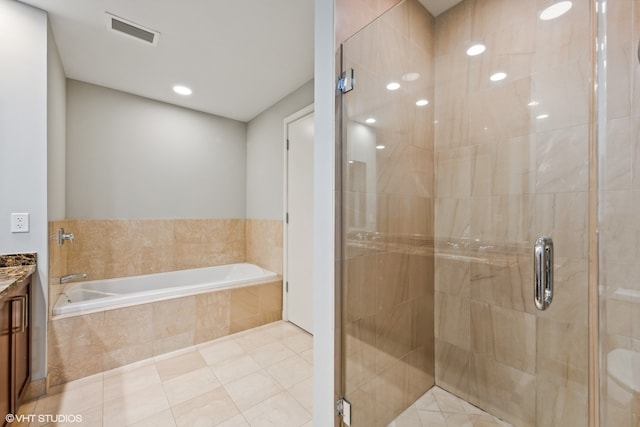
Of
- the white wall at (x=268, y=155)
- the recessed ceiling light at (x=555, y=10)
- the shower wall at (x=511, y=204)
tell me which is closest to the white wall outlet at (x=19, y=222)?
the white wall at (x=268, y=155)

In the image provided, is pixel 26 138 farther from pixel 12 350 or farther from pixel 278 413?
pixel 278 413

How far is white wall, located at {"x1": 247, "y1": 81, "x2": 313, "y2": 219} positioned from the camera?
278 centimetres

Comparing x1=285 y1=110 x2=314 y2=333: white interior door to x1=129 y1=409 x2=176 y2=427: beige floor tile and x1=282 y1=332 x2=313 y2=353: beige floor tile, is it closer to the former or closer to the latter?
x1=282 y1=332 x2=313 y2=353: beige floor tile

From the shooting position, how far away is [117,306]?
6.43 feet

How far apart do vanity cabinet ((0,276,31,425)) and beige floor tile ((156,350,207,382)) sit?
2.32 feet

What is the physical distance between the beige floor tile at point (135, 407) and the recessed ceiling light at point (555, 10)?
2938 mm

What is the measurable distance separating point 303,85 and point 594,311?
8.61 feet

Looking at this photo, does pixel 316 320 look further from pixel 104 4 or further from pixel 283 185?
pixel 104 4

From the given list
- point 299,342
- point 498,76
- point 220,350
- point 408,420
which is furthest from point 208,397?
point 498,76

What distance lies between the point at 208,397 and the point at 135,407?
404 mm

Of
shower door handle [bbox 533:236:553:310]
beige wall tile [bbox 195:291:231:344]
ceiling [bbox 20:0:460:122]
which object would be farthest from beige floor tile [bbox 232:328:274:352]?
ceiling [bbox 20:0:460:122]

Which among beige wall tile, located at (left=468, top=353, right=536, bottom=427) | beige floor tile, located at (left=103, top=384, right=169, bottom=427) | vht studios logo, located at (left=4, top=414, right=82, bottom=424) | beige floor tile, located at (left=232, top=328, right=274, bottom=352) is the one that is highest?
beige wall tile, located at (left=468, top=353, right=536, bottom=427)

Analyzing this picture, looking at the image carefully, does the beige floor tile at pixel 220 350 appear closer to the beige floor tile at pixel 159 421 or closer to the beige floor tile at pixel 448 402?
the beige floor tile at pixel 159 421

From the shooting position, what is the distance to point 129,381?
179 centimetres
